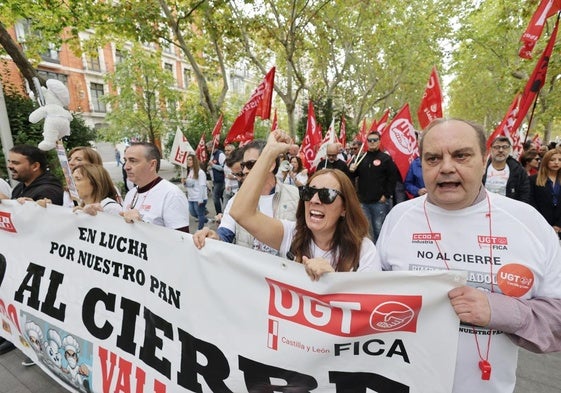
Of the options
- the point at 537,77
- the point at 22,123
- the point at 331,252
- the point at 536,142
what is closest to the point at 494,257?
the point at 331,252

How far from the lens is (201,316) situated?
5.66ft

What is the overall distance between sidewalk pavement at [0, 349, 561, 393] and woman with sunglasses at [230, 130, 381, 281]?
208 centimetres

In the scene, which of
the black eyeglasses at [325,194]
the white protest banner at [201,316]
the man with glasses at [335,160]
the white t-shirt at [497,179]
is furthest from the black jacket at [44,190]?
the white t-shirt at [497,179]

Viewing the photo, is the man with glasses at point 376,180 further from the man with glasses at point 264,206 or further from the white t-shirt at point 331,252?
the white t-shirt at point 331,252

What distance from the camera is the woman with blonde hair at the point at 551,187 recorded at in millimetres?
4266

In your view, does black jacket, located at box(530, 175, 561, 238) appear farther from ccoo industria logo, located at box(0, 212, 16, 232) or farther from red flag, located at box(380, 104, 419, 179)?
ccoo industria logo, located at box(0, 212, 16, 232)

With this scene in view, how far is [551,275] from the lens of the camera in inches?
51.1

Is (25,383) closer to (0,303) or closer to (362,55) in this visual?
(0,303)

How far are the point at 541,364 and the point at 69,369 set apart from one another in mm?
3788

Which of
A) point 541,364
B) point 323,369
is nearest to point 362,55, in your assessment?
point 541,364

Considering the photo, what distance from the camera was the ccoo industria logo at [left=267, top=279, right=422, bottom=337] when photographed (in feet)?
4.48

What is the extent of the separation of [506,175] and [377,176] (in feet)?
6.06

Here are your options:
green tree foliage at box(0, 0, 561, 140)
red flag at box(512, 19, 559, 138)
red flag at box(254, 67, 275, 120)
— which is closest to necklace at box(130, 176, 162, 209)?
red flag at box(254, 67, 275, 120)

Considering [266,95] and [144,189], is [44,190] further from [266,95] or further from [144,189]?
[266,95]
